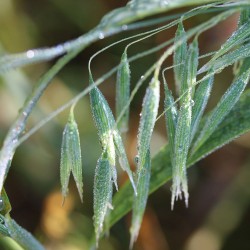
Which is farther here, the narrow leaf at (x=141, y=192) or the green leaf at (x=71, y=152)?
the narrow leaf at (x=141, y=192)

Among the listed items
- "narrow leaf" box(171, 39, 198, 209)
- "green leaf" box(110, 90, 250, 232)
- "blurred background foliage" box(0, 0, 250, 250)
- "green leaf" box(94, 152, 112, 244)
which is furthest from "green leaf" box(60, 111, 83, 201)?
"blurred background foliage" box(0, 0, 250, 250)

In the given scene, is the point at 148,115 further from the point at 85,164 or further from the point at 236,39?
the point at 85,164

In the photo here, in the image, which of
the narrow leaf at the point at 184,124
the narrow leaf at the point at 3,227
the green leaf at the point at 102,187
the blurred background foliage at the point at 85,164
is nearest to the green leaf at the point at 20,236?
the narrow leaf at the point at 3,227

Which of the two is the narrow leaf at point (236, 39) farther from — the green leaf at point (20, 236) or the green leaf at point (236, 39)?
the green leaf at point (20, 236)

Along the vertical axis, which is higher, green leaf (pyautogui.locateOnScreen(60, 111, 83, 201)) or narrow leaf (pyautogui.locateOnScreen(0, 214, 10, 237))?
green leaf (pyautogui.locateOnScreen(60, 111, 83, 201))

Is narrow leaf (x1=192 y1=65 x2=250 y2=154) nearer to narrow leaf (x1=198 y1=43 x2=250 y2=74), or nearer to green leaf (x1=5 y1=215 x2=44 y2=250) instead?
narrow leaf (x1=198 y1=43 x2=250 y2=74)

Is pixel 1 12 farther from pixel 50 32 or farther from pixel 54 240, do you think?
pixel 54 240

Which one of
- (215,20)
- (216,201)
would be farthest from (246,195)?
(215,20)
